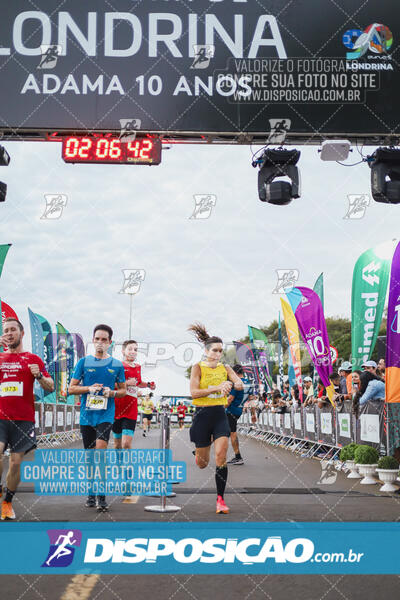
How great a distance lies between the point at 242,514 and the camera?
294 inches

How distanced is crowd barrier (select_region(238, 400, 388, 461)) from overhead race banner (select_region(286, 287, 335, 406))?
2.45 feet

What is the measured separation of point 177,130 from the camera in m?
11.6

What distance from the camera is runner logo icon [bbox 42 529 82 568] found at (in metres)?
4.77

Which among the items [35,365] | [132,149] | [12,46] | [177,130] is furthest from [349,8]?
[35,365]

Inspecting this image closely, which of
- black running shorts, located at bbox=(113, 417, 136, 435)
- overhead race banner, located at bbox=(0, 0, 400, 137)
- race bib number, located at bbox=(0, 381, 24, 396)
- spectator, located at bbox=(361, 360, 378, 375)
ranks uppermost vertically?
overhead race banner, located at bbox=(0, 0, 400, 137)

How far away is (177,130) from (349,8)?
→ 376 centimetres

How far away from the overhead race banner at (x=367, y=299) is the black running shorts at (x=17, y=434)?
7462 mm

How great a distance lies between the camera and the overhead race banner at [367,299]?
12977 millimetres

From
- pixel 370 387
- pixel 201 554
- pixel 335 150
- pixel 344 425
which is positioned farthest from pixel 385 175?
pixel 201 554

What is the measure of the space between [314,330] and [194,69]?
6698mm

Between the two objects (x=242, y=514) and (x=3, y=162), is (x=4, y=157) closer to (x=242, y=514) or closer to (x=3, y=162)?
(x=3, y=162)

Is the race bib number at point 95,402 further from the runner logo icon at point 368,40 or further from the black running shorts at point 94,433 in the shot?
the runner logo icon at point 368,40

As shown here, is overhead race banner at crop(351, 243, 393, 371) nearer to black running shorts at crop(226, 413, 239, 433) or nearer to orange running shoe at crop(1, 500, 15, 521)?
black running shorts at crop(226, 413, 239, 433)

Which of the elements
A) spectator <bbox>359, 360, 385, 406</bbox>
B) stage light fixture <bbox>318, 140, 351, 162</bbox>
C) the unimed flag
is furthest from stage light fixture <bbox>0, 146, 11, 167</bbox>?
spectator <bbox>359, 360, 385, 406</bbox>
